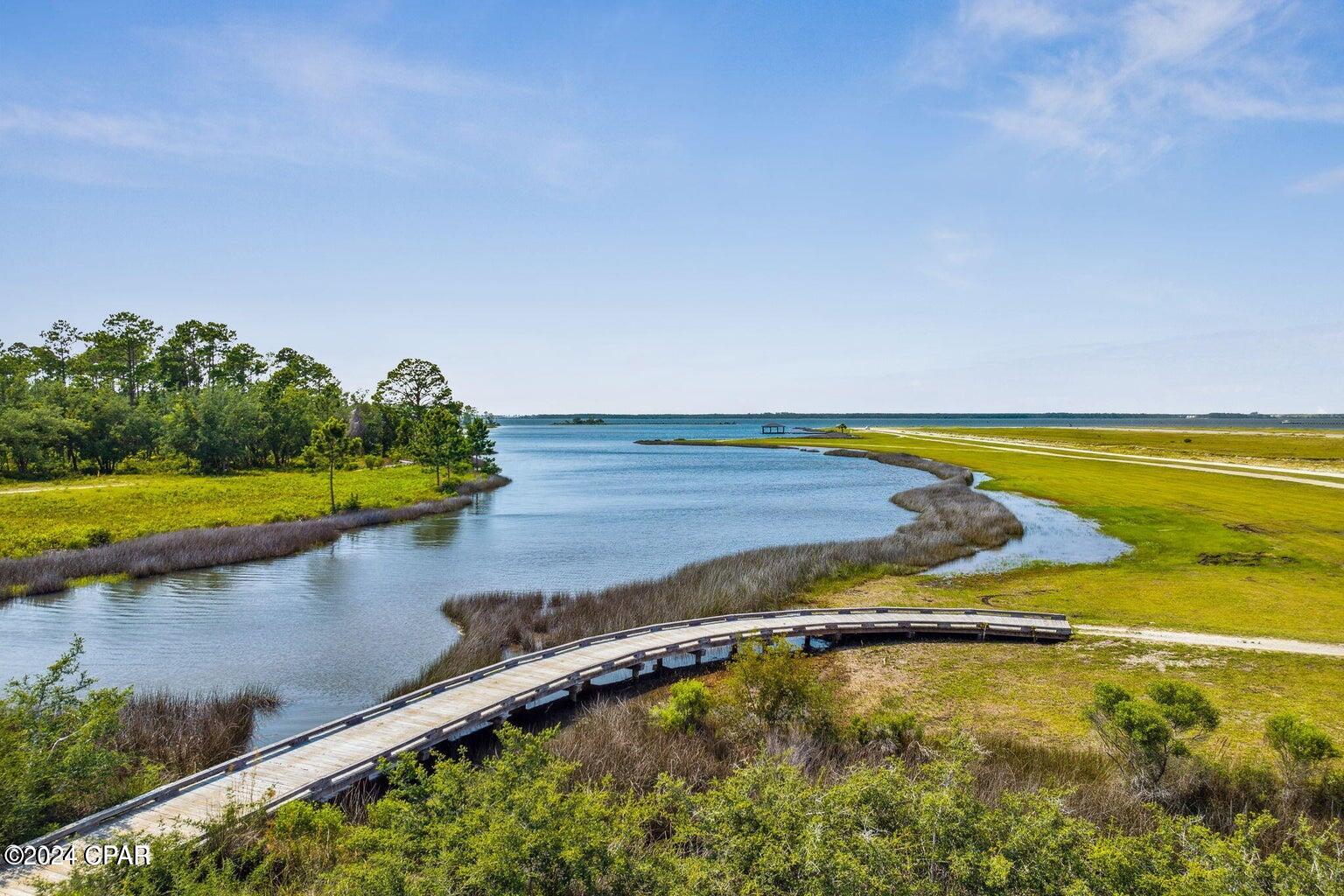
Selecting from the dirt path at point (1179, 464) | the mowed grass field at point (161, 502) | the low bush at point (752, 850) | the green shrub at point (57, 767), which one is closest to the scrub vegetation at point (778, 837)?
the low bush at point (752, 850)

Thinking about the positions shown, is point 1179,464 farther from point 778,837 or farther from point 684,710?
point 778,837

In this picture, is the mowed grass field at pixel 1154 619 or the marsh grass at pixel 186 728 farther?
the mowed grass field at pixel 1154 619

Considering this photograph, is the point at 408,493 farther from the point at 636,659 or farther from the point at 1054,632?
Result: the point at 1054,632

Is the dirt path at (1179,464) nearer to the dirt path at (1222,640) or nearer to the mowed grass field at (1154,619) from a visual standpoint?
the mowed grass field at (1154,619)

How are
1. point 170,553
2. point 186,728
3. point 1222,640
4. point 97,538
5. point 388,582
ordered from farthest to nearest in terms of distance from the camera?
point 97,538
point 170,553
point 388,582
point 1222,640
point 186,728

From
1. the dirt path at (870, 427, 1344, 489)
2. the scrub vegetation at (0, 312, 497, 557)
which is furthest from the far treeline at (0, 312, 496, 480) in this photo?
the dirt path at (870, 427, 1344, 489)

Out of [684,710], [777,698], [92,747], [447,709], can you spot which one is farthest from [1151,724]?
[92,747]
